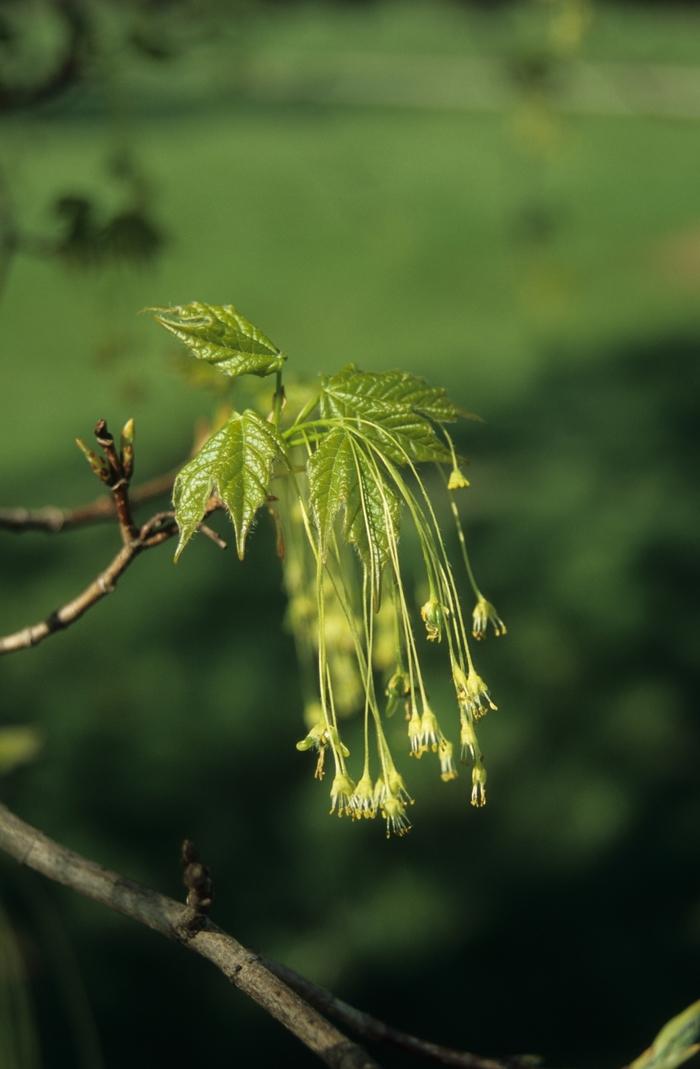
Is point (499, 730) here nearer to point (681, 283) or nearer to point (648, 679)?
point (648, 679)

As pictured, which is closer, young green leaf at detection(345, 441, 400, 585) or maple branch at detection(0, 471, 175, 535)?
young green leaf at detection(345, 441, 400, 585)

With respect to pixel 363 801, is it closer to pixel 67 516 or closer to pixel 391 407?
pixel 391 407

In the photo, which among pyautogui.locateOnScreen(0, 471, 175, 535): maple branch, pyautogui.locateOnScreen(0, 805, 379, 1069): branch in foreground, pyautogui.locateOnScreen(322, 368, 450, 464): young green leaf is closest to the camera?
pyautogui.locateOnScreen(0, 805, 379, 1069): branch in foreground

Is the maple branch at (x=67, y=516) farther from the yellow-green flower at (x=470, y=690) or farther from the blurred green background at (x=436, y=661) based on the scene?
the yellow-green flower at (x=470, y=690)

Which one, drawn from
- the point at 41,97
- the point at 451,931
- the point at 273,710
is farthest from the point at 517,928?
the point at 41,97

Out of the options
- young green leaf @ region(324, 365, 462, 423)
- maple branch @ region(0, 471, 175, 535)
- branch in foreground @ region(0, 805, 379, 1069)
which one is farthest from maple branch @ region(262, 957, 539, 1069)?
maple branch @ region(0, 471, 175, 535)

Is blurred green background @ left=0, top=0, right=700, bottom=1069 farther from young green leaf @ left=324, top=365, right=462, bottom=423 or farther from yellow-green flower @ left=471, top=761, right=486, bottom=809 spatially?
yellow-green flower @ left=471, top=761, right=486, bottom=809

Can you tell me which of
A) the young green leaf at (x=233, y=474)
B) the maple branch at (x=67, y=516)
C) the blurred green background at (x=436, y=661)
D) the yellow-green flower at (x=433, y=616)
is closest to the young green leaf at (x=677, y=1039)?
the yellow-green flower at (x=433, y=616)
